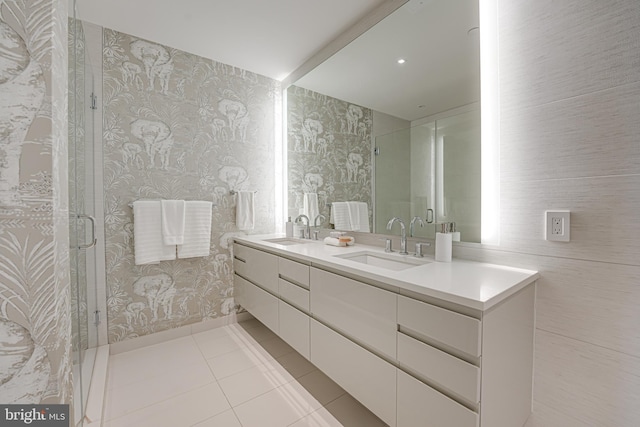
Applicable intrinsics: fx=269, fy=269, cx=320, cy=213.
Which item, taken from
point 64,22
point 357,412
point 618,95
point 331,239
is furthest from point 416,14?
point 357,412

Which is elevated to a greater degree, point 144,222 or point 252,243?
point 144,222

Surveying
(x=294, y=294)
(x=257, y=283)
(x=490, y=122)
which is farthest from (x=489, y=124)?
(x=257, y=283)

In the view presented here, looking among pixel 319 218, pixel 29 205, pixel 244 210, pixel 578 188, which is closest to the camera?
pixel 29 205

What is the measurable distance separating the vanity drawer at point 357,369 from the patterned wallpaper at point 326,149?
89 cm

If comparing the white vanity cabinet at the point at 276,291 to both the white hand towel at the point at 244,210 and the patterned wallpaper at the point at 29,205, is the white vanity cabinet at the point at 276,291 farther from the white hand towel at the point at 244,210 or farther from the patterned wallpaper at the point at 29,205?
the patterned wallpaper at the point at 29,205

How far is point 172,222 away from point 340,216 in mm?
1350

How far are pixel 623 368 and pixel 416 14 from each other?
6.27 ft

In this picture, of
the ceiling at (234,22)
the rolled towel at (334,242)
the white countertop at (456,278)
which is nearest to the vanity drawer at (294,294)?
the white countertop at (456,278)

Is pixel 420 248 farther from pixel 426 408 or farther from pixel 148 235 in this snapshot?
pixel 148 235

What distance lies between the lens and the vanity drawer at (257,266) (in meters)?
1.93

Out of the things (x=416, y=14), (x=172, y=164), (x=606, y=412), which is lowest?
(x=606, y=412)

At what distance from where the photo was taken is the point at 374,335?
1174 mm

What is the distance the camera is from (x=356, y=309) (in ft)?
4.16

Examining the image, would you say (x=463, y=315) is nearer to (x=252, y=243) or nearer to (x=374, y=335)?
(x=374, y=335)
